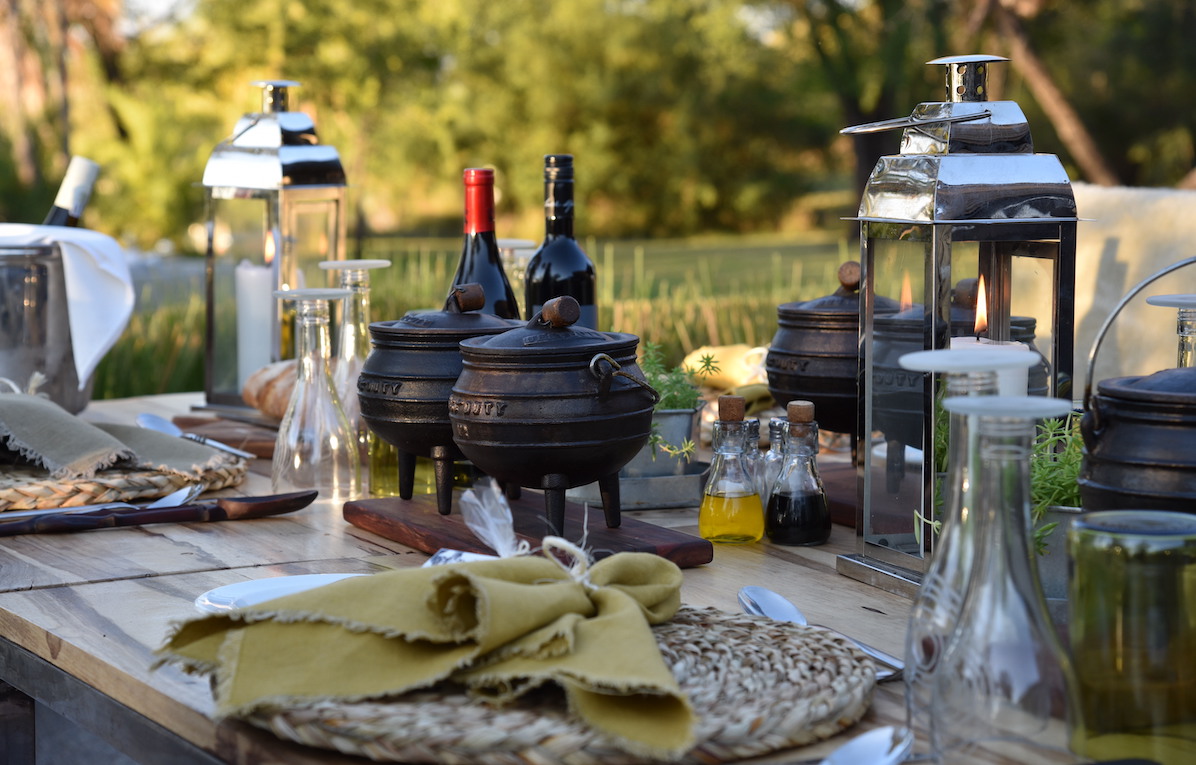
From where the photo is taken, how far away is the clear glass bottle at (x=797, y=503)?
158cm

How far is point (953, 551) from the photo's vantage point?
873 millimetres

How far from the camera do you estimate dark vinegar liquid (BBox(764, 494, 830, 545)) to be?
5.18ft

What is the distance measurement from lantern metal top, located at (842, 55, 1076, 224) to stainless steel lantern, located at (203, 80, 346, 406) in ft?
4.19

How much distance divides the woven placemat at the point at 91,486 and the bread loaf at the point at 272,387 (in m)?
0.31

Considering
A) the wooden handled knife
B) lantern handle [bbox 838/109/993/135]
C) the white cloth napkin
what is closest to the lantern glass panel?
lantern handle [bbox 838/109/993/135]

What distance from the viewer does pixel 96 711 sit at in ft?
3.72

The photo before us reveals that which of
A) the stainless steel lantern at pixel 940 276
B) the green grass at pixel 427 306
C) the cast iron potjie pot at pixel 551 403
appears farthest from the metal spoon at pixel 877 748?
the green grass at pixel 427 306

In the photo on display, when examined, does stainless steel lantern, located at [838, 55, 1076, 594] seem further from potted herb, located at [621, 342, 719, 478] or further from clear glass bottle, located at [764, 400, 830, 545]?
potted herb, located at [621, 342, 719, 478]

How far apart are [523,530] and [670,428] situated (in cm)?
31

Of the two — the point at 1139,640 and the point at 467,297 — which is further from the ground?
the point at 467,297

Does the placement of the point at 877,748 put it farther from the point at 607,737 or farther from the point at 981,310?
the point at 981,310

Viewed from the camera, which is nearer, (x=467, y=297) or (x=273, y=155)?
(x=467, y=297)

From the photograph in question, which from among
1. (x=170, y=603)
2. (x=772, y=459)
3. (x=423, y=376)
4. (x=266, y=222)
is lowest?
(x=170, y=603)

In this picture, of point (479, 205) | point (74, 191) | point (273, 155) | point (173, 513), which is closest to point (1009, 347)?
point (479, 205)
